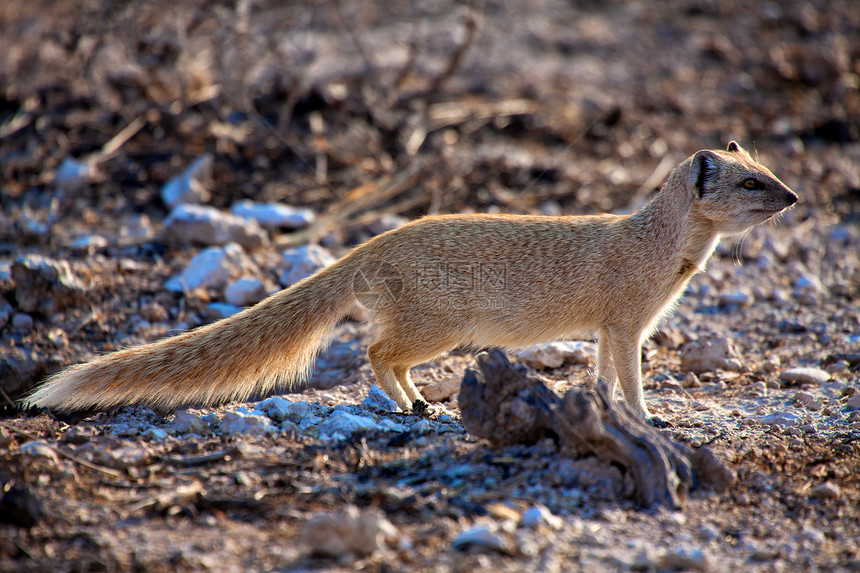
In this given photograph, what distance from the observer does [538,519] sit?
91.0 inches

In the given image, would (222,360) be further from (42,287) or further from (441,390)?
(42,287)

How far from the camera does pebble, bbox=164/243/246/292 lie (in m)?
4.78

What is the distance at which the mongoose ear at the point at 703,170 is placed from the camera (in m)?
3.72

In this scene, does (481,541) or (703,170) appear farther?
(703,170)

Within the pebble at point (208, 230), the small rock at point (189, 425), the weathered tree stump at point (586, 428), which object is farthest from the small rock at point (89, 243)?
the weathered tree stump at point (586, 428)

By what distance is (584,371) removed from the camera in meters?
4.23

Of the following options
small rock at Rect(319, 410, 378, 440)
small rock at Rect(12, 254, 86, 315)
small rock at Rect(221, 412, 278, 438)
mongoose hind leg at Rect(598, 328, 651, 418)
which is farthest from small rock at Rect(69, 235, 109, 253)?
mongoose hind leg at Rect(598, 328, 651, 418)

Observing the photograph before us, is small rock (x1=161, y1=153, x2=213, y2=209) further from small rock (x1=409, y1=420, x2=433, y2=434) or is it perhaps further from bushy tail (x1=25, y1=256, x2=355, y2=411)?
small rock (x1=409, y1=420, x2=433, y2=434)

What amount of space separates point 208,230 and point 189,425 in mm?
2470

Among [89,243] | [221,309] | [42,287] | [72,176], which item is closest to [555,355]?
[221,309]

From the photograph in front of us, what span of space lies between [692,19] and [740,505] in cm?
1111

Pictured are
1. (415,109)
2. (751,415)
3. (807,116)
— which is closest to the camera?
(751,415)

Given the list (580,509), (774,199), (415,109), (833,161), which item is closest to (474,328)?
(580,509)

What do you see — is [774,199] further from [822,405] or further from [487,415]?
[487,415]
